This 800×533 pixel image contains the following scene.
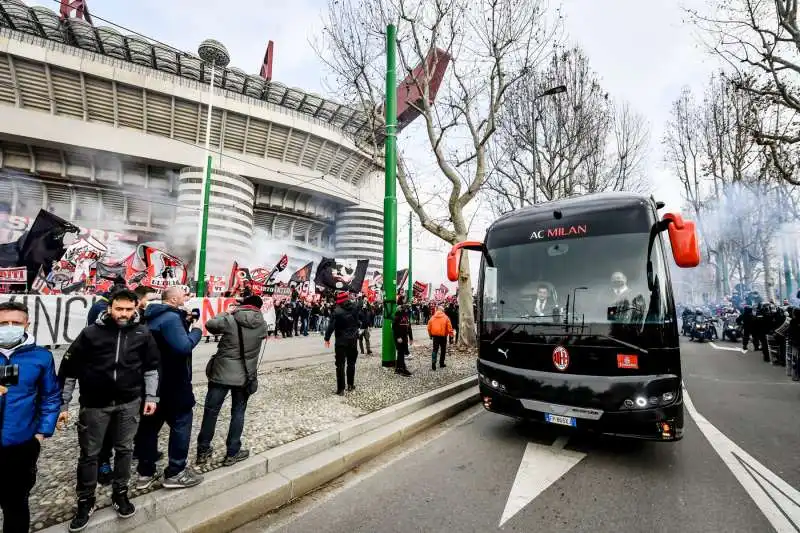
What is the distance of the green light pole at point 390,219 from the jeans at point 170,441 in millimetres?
4928

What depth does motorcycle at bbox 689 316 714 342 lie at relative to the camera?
52.5 ft

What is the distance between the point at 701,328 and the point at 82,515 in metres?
20.4

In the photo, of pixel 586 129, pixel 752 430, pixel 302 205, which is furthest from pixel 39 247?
pixel 302 205

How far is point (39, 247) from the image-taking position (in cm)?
945

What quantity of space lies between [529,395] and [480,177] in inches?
301

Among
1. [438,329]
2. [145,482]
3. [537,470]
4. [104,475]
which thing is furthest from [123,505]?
[438,329]

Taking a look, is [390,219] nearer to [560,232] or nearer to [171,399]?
[560,232]

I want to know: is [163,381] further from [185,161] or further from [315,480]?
[185,161]

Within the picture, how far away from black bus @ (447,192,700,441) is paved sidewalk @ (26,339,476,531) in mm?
1972

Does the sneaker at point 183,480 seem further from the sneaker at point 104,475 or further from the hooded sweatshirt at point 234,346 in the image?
the hooded sweatshirt at point 234,346

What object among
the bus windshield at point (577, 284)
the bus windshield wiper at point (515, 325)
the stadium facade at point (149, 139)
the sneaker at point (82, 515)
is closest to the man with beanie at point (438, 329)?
the bus windshield at point (577, 284)

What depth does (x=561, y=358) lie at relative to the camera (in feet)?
12.1

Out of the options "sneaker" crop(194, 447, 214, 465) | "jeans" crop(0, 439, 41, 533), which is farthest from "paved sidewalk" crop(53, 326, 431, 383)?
"jeans" crop(0, 439, 41, 533)

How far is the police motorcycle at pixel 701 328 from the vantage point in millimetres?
16031
